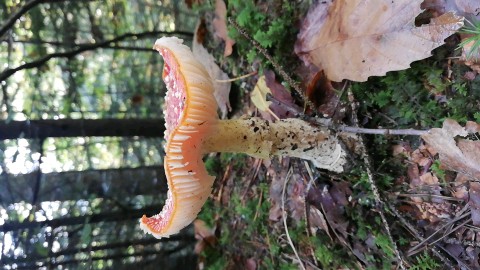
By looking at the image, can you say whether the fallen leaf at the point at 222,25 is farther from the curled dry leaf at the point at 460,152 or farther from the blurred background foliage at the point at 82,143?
the curled dry leaf at the point at 460,152

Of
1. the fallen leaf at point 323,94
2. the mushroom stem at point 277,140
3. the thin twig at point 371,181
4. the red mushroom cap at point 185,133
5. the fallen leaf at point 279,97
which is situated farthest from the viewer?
the fallen leaf at point 279,97

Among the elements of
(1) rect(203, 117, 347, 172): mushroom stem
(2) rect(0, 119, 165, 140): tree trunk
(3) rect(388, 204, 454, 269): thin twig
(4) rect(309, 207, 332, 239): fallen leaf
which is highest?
(1) rect(203, 117, 347, 172): mushroom stem

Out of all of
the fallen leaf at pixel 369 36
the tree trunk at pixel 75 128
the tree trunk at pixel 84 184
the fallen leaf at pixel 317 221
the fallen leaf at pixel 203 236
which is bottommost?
the fallen leaf at pixel 203 236

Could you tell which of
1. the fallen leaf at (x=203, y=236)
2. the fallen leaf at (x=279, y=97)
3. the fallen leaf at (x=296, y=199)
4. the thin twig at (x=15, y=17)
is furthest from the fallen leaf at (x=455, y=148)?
the thin twig at (x=15, y=17)

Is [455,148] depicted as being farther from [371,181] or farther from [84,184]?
[84,184]

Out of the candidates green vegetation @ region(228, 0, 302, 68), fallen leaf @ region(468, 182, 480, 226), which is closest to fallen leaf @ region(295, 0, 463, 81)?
green vegetation @ region(228, 0, 302, 68)

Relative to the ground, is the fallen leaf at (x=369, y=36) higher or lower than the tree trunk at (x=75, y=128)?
higher

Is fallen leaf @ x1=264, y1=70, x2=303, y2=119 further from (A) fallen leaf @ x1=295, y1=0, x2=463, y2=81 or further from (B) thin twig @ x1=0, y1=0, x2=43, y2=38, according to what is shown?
(B) thin twig @ x1=0, y1=0, x2=43, y2=38
